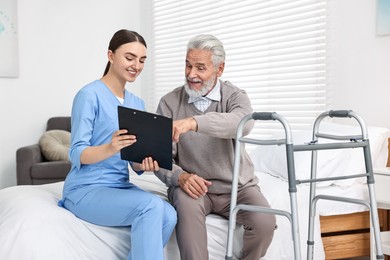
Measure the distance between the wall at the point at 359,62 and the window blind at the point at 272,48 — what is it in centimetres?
9

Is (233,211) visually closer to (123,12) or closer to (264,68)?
(264,68)

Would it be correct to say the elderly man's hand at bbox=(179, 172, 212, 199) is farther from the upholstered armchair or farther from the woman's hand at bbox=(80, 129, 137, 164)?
the upholstered armchair

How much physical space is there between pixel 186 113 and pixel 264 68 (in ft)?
5.76

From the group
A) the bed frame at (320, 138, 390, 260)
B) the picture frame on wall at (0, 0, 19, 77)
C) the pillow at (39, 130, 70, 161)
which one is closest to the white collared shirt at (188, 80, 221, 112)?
the bed frame at (320, 138, 390, 260)

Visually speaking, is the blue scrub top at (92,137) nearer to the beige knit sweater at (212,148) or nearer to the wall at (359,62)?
the beige knit sweater at (212,148)

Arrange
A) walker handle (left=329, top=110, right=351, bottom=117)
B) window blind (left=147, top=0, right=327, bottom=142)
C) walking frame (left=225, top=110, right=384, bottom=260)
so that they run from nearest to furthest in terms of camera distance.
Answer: walking frame (left=225, top=110, right=384, bottom=260) → walker handle (left=329, top=110, right=351, bottom=117) → window blind (left=147, top=0, right=327, bottom=142)

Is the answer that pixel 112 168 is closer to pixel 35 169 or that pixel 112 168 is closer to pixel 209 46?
pixel 209 46

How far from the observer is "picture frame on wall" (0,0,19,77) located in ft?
16.8

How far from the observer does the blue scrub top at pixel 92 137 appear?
2.16 metres

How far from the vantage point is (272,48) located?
4.08 m

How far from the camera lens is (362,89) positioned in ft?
11.2

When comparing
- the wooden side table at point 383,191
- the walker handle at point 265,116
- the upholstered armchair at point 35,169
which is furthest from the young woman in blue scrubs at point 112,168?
the upholstered armchair at point 35,169

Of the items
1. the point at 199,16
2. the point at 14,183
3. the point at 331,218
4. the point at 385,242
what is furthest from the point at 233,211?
the point at 14,183

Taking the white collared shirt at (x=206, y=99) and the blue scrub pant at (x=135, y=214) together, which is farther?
the white collared shirt at (x=206, y=99)
